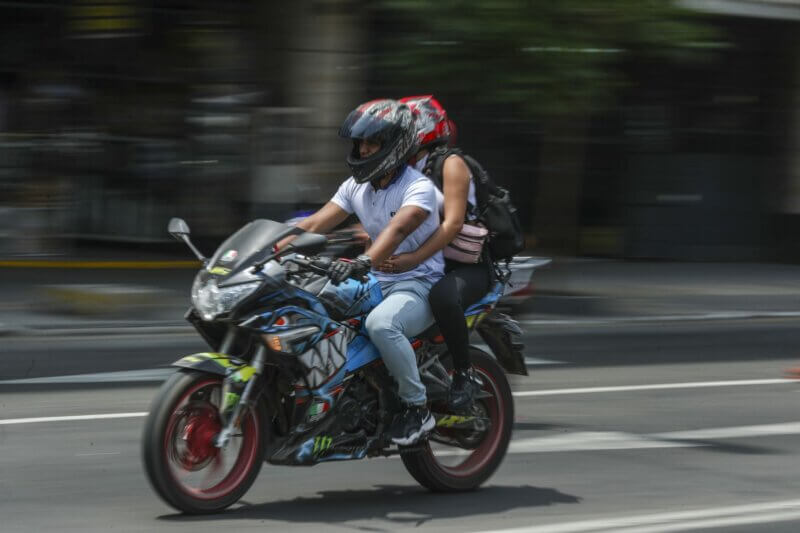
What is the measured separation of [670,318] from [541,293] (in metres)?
1.31

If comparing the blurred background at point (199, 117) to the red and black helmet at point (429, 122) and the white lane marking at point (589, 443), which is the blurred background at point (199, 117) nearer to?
the white lane marking at point (589, 443)

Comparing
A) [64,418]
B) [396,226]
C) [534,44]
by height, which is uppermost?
[534,44]

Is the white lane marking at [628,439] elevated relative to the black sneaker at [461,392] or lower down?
lower down

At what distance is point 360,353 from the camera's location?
603 cm

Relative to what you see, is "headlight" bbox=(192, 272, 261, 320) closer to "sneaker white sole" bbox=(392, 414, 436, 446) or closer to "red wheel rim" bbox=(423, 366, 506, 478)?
"sneaker white sole" bbox=(392, 414, 436, 446)

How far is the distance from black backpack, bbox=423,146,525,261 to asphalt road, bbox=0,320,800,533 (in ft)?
3.68

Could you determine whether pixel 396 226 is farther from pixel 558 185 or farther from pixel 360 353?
pixel 558 185

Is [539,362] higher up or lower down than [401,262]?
lower down

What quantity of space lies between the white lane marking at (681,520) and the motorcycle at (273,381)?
78 cm

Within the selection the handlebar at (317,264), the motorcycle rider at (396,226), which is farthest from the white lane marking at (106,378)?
the handlebar at (317,264)

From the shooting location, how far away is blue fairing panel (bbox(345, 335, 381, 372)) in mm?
5988

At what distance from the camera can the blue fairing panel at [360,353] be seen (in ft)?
19.6

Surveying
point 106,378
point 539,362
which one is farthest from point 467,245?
point 539,362

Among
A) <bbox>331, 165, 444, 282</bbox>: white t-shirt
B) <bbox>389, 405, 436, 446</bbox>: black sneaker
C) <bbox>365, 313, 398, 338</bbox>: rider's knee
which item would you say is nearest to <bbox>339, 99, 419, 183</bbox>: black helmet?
<bbox>331, 165, 444, 282</bbox>: white t-shirt
